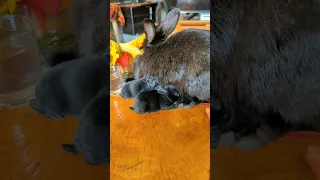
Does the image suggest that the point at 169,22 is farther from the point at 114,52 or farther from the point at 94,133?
the point at 94,133

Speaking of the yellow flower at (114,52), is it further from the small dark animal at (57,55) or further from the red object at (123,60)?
the small dark animal at (57,55)

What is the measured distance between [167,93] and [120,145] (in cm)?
20

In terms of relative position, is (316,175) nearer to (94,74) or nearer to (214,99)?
(214,99)

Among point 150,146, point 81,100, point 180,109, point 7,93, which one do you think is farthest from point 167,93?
point 7,93

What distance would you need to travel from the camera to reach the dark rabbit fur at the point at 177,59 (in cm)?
84

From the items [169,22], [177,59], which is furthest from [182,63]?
[169,22]

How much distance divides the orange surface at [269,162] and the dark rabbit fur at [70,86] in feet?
1.14

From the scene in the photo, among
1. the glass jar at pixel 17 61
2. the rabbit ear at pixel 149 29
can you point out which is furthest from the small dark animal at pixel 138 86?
the glass jar at pixel 17 61

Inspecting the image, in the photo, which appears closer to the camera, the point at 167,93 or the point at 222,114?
the point at 222,114

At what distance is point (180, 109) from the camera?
2.84 feet

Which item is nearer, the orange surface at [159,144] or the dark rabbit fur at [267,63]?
the dark rabbit fur at [267,63]

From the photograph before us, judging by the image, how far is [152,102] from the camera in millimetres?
857

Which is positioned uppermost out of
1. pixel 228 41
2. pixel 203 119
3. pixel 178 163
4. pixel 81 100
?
pixel 228 41

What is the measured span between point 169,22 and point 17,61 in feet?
1.35
